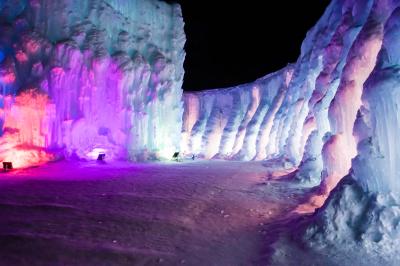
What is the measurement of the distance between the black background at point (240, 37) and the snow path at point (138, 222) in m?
25.3

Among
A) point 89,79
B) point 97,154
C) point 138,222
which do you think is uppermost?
point 89,79

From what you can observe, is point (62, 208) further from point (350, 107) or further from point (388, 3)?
point (388, 3)

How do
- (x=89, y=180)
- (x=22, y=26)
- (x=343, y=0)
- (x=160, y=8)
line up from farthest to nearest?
(x=160, y=8), (x=22, y=26), (x=343, y=0), (x=89, y=180)

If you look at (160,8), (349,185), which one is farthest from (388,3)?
(160,8)

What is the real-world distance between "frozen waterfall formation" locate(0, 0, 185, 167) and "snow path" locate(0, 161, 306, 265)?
7019 millimetres

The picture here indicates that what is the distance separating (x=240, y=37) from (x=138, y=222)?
32.8 m

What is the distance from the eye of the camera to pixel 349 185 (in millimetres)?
5332

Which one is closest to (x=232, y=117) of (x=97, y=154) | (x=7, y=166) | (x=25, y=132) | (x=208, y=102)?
(x=208, y=102)

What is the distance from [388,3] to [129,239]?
19.6 feet

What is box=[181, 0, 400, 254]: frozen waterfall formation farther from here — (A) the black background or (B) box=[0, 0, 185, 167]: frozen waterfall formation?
(A) the black background

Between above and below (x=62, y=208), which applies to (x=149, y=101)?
above

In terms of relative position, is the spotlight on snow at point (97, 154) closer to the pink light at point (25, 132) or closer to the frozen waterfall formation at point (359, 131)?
the pink light at point (25, 132)

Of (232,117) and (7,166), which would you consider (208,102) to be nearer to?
(232,117)

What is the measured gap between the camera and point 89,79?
60.1ft
